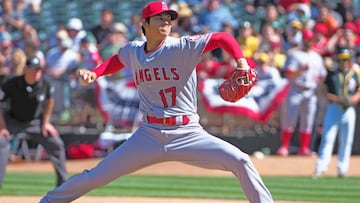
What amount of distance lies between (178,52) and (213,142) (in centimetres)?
78

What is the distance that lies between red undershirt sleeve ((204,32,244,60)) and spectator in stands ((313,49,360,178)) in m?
7.02

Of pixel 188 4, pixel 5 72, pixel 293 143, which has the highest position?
pixel 188 4

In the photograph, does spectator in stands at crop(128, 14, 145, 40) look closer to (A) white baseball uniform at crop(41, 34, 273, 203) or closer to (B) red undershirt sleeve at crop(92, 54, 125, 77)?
(B) red undershirt sleeve at crop(92, 54, 125, 77)

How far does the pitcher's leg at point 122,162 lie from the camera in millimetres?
7348

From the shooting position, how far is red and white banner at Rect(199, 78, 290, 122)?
17219 millimetres

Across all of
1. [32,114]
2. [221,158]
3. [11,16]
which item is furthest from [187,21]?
[221,158]

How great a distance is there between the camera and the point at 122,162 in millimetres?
7359

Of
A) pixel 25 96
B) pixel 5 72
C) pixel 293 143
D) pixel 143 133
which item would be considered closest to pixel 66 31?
pixel 5 72

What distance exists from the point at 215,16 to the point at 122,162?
12391mm

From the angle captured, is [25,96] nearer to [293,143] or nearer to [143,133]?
[143,133]

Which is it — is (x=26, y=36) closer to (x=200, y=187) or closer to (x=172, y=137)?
(x=200, y=187)

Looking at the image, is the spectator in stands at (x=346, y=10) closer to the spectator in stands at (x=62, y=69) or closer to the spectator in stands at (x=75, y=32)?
the spectator in stands at (x=75, y=32)

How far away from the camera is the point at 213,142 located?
7.34 m

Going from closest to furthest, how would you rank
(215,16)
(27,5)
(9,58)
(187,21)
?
(9,58), (187,21), (215,16), (27,5)
